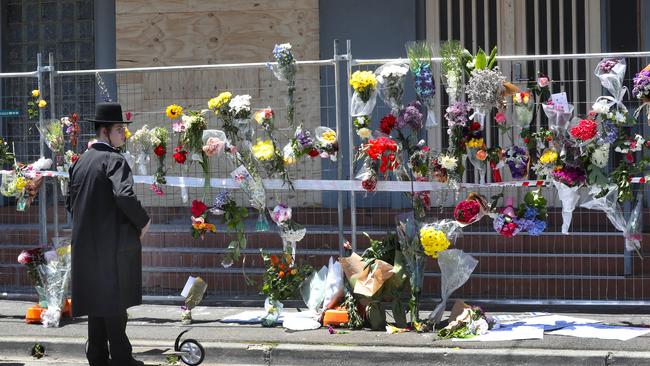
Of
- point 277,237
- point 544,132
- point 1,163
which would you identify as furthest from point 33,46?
point 544,132

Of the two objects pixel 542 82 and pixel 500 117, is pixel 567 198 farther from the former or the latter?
pixel 542 82

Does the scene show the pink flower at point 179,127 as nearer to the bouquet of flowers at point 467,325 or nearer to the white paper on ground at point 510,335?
the bouquet of flowers at point 467,325

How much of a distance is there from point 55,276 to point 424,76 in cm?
392

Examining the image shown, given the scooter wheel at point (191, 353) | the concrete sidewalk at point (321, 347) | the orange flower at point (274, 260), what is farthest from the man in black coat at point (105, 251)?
the orange flower at point (274, 260)

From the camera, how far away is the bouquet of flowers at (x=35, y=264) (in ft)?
30.0

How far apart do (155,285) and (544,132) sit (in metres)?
4.42

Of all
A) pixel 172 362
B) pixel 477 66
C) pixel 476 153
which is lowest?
pixel 172 362

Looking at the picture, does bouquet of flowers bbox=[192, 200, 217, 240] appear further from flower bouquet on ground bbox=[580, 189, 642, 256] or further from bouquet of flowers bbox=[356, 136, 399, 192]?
flower bouquet on ground bbox=[580, 189, 642, 256]

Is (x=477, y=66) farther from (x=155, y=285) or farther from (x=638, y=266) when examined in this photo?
(x=155, y=285)

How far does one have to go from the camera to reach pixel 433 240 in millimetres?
8070

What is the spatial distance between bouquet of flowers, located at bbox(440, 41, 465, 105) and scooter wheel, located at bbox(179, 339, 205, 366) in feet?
9.64

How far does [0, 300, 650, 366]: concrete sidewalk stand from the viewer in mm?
7559

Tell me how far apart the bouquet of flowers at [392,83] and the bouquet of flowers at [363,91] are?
78 mm

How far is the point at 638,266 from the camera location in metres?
9.34
